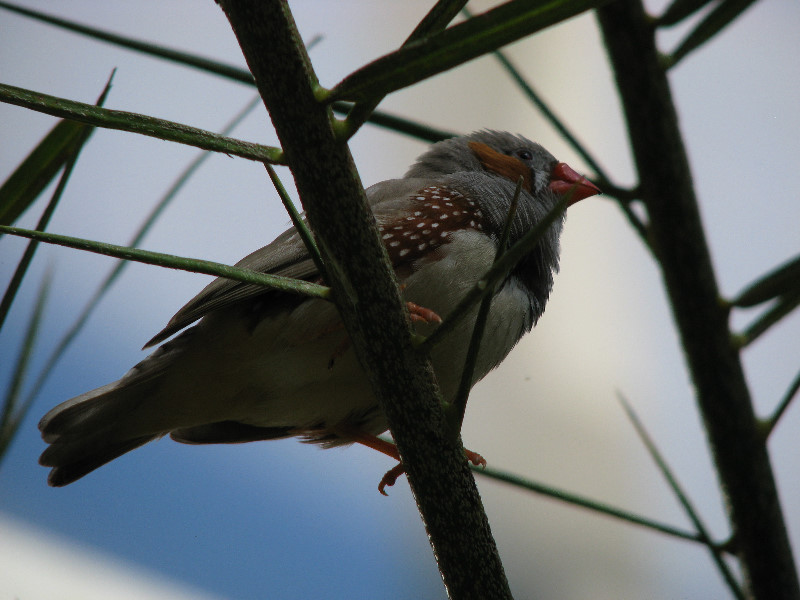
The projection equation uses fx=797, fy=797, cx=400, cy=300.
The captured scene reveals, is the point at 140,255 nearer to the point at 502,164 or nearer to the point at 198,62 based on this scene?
the point at 198,62

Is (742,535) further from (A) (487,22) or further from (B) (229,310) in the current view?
(B) (229,310)

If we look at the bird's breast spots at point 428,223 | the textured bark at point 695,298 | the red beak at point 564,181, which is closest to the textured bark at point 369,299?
the textured bark at point 695,298

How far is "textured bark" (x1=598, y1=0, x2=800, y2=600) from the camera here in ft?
3.72

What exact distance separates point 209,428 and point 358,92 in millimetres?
Answer: 2303

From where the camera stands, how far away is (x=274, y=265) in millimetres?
2494

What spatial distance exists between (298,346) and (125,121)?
169 centimetres

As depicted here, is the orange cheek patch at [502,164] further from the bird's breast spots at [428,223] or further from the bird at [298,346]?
the bird's breast spots at [428,223]

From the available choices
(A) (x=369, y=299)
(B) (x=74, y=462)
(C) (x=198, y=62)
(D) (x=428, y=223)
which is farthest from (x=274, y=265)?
(A) (x=369, y=299)

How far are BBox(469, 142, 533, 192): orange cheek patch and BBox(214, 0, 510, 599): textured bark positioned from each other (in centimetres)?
216

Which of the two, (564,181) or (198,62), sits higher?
(564,181)

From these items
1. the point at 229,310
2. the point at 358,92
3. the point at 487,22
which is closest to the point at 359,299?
the point at 358,92

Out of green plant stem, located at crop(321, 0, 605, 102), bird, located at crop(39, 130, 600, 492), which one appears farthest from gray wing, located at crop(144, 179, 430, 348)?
green plant stem, located at crop(321, 0, 605, 102)

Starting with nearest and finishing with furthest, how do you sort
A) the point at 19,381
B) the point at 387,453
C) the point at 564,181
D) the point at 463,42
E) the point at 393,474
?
1. the point at 463,42
2. the point at 19,381
3. the point at 393,474
4. the point at 387,453
5. the point at 564,181

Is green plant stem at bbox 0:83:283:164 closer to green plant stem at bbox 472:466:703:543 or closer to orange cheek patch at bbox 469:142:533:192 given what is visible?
green plant stem at bbox 472:466:703:543
